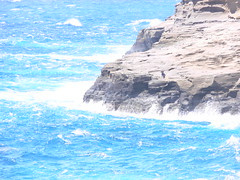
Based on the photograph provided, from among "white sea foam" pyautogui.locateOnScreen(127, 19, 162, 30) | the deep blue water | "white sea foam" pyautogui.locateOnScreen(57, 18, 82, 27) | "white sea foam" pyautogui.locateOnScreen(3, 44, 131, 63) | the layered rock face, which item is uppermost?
"white sea foam" pyautogui.locateOnScreen(57, 18, 82, 27)

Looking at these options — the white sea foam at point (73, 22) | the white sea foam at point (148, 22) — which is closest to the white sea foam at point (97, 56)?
the white sea foam at point (148, 22)

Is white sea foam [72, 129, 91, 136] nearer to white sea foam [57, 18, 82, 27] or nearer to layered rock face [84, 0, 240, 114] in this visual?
layered rock face [84, 0, 240, 114]


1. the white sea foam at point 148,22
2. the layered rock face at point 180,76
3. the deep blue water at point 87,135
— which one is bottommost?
the deep blue water at point 87,135

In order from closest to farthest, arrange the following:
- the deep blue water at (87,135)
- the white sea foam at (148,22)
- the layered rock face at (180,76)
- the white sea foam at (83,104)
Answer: the deep blue water at (87,135), the white sea foam at (83,104), the layered rock face at (180,76), the white sea foam at (148,22)

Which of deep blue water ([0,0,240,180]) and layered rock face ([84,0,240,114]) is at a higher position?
layered rock face ([84,0,240,114])

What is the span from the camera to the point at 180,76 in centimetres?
2809

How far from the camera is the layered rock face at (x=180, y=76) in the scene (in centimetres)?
2723

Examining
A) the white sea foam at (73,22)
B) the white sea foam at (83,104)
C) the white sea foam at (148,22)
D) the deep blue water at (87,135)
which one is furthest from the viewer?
the white sea foam at (73,22)

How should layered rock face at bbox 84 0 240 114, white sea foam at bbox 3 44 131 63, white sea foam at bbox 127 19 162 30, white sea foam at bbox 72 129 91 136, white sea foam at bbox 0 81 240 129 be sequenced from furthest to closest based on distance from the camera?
white sea foam at bbox 127 19 162 30 < white sea foam at bbox 3 44 131 63 < layered rock face at bbox 84 0 240 114 < white sea foam at bbox 0 81 240 129 < white sea foam at bbox 72 129 91 136

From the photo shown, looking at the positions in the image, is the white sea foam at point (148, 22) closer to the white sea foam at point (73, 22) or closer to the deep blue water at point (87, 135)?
the white sea foam at point (73, 22)

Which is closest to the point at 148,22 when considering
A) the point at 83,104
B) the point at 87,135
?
the point at 83,104

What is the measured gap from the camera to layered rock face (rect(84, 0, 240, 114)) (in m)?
27.2

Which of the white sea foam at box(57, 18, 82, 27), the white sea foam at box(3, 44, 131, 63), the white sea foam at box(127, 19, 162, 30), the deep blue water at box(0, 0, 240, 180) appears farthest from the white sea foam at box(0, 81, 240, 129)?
the white sea foam at box(57, 18, 82, 27)

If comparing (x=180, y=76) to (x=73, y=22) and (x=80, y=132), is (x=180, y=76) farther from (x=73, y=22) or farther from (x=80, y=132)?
(x=73, y=22)
